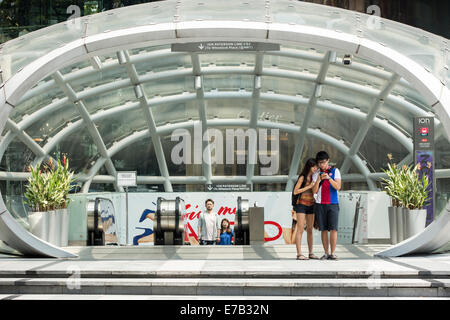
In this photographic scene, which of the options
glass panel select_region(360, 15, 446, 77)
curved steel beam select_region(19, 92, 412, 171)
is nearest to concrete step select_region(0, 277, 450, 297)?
glass panel select_region(360, 15, 446, 77)

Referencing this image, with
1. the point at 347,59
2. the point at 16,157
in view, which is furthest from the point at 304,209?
the point at 16,157

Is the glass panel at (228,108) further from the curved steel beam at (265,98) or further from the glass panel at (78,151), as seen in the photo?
the glass panel at (78,151)

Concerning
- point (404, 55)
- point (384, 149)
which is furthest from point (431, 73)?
point (384, 149)

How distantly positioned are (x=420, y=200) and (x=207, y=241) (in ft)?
15.9

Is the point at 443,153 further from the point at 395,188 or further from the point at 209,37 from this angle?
the point at 209,37

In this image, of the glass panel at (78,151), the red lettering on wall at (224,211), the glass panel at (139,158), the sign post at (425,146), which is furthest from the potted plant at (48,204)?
the glass panel at (139,158)

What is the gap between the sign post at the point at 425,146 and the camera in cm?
1149

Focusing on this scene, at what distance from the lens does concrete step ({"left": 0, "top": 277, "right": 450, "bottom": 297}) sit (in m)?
8.02

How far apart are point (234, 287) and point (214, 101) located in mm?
13053

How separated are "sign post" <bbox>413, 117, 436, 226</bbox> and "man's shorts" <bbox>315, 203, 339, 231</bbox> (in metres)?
2.50

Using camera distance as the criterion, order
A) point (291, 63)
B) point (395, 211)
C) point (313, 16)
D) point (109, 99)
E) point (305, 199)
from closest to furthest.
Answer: point (305, 199) → point (313, 16) → point (395, 211) → point (291, 63) → point (109, 99)

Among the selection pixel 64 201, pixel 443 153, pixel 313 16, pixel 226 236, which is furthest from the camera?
pixel 226 236

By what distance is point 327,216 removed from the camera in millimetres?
9883

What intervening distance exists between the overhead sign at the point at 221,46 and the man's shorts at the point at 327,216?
3.57 meters
